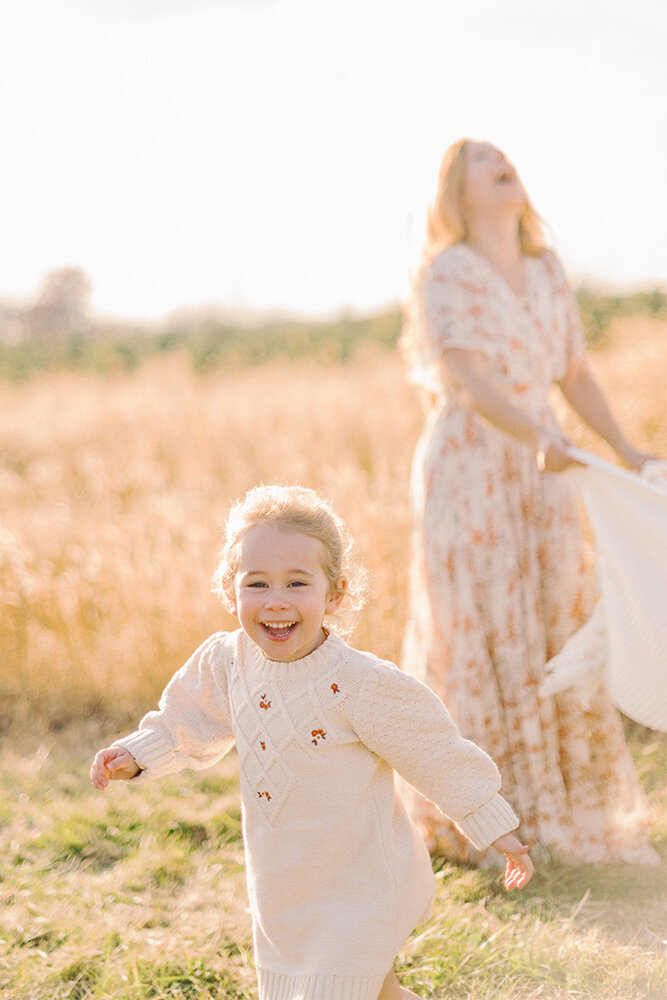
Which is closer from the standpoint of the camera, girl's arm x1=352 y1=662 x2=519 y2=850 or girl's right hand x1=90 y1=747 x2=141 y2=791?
girl's arm x1=352 y1=662 x2=519 y2=850

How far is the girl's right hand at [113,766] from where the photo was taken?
7.00 feet

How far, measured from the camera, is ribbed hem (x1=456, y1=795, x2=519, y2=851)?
1971 millimetres

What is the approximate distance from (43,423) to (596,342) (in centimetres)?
667

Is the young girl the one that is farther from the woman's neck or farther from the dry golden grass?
the dry golden grass

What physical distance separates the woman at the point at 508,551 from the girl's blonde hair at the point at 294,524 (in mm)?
1258

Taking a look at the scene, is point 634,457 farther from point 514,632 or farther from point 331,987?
point 331,987

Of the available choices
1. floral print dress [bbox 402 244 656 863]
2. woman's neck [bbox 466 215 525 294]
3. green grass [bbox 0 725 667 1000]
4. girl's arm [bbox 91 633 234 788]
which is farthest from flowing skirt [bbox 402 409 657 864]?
girl's arm [bbox 91 633 234 788]

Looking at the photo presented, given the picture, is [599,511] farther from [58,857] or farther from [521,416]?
[58,857]

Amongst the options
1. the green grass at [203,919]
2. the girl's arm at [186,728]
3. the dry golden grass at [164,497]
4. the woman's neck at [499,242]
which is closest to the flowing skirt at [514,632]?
the green grass at [203,919]

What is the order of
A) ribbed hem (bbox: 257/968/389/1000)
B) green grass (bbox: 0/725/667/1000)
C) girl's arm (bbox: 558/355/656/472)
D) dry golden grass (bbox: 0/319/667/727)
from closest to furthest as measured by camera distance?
ribbed hem (bbox: 257/968/389/1000)
green grass (bbox: 0/725/667/1000)
girl's arm (bbox: 558/355/656/472)
dry golden grass (bbox: 0/319/667/727)

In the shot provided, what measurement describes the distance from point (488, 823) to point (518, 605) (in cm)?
140

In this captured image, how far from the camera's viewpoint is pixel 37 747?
4742mm

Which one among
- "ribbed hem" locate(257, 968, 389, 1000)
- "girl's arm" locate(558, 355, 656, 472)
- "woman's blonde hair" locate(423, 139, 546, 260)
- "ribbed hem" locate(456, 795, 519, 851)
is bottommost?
"ribbed hem" locate(257, 968, 389, 1000)

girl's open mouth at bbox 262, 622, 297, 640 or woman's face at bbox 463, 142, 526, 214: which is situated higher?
woman's face at bbox 463, 142, 526, 214
